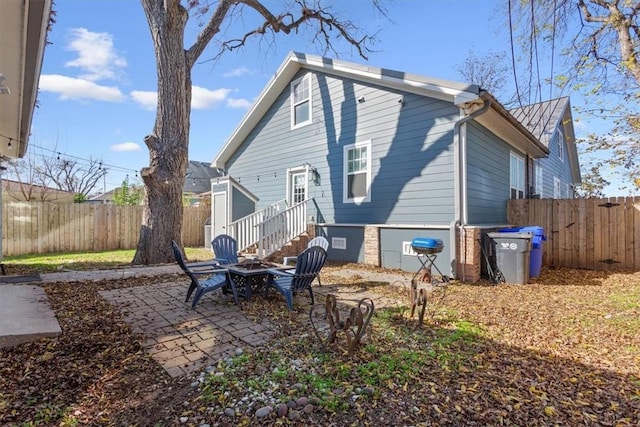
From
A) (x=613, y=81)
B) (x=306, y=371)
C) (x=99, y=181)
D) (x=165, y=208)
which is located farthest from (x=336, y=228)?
(x=99, y=181)

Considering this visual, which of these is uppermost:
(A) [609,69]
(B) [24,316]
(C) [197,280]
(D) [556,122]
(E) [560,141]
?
(D) [556,122]

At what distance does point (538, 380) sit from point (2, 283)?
7561 millimetres

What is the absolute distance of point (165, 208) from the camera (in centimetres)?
754

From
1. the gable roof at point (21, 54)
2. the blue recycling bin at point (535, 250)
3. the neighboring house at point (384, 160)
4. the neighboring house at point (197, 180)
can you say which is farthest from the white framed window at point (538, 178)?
the neighboring house at point (197, 180)

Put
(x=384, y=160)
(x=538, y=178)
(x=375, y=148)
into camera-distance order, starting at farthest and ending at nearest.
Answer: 1. (x=538, y=178)
2. (x=375, y=148)
3. (x=384, y=160)

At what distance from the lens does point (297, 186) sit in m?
10.9

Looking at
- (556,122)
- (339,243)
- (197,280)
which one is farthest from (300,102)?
(556,122)

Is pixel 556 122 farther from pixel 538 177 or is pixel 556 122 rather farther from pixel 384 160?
pixel 384 160

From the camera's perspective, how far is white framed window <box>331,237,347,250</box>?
9.17 meters

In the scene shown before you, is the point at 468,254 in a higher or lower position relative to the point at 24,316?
higher

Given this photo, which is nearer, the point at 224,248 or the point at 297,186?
the point at 224,248

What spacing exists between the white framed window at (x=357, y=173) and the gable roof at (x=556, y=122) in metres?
4.93

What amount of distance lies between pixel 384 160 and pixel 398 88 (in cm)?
180

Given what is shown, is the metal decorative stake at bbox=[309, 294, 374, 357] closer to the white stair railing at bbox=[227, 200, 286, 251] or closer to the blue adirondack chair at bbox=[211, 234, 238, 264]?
the blue adirondack chair at bbox=[211, 234, 238, 264]
